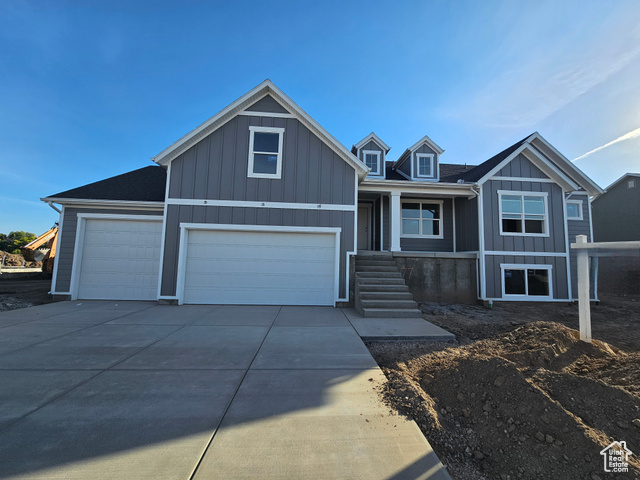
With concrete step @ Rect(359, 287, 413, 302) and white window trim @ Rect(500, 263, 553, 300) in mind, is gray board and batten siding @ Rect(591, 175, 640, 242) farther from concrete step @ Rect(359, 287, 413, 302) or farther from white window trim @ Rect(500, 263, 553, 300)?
concrete step @ Rect(359, 287, 413, 302)

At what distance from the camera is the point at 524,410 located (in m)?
2.24

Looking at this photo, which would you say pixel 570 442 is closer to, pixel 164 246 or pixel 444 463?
pixel 444 463

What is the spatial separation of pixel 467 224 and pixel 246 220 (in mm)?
7919

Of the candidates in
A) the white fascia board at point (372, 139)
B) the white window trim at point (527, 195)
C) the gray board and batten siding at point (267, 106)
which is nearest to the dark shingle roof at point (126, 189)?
the gray board and batten siding at point (267, 106)

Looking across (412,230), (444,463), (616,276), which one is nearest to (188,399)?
(444,463)

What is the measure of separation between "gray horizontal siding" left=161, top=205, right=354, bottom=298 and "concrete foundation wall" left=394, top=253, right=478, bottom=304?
6.92 ft

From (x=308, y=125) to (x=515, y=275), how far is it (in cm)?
833

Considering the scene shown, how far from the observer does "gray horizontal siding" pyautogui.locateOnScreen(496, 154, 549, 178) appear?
30.9 feet

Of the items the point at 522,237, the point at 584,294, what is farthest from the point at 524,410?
the point at 522,237

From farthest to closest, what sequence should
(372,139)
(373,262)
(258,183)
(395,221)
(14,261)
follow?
(14,261) < (372,139) < (395,221) < (373,262) < (258,183)

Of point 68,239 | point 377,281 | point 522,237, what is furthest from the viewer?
point 522,237

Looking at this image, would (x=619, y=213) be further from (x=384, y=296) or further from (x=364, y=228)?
(x=384, y=296)

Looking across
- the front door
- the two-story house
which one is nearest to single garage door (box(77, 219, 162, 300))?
the two-story house

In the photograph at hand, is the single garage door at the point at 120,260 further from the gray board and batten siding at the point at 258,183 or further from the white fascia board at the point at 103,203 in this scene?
the gray board and batten siding at the point at 258,183
